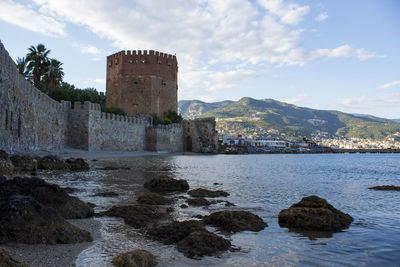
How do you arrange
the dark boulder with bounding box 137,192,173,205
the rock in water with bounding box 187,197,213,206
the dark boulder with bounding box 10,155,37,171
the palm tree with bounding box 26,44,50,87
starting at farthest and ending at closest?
the palm tree with bounding box 26,44,50,87 → the dark boulder with bounding box 10,155,37,171 → the rock in water with bounding box 187,197,213,206 → the dark boulder with bounding box 137,192,173,205

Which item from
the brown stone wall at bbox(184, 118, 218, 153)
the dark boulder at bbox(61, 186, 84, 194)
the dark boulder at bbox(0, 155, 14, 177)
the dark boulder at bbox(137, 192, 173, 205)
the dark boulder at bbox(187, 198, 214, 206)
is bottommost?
the dark boulder at bbox(187, 198, 214, 206)

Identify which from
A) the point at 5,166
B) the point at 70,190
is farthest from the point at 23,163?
the point at 70,190

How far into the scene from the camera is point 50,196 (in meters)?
5.15

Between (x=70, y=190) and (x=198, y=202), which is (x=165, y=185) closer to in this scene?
(x=198, y=202)

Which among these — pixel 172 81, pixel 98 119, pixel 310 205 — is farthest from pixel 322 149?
pixel 310 205

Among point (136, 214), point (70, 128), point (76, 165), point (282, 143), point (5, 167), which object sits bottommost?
point (136, 214)

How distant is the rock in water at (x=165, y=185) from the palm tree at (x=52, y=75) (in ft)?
80.4

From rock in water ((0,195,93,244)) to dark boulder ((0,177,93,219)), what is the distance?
36.4 inches

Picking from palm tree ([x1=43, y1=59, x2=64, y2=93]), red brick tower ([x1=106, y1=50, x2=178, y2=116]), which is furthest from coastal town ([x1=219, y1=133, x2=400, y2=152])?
palm tree ([x1=43, y1=59, x2=64, y2=93])

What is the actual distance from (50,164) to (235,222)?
10.2 metres

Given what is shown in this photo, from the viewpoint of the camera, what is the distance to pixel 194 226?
479 cm

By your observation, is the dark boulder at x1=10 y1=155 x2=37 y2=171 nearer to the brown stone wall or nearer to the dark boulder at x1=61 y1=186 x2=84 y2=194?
the dark boulder at x1=61 y1=186 x2=84 y2=194

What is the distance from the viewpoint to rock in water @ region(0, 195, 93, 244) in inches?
143

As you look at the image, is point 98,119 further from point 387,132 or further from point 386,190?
point 387,132
